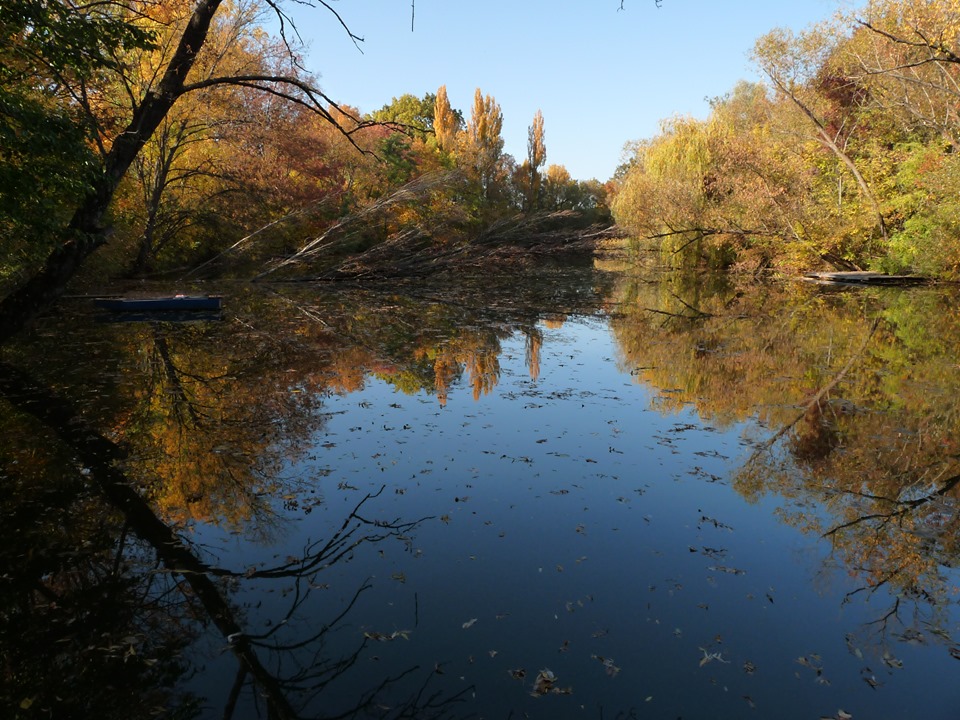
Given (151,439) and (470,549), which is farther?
(151,439)

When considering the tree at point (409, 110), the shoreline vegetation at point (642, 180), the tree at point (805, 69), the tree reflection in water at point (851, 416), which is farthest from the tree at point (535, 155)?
the tree reflection in water at point (851, 416)

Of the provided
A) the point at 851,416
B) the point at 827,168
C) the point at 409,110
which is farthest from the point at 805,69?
the point at 409,110

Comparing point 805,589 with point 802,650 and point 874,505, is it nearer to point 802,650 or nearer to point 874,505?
point 802,650

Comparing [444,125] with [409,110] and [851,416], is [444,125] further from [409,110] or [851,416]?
[851,416]

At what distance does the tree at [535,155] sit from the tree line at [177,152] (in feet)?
6.82

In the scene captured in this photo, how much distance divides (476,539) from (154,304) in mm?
12835

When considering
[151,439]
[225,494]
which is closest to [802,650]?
[225,494]

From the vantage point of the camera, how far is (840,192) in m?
24.6

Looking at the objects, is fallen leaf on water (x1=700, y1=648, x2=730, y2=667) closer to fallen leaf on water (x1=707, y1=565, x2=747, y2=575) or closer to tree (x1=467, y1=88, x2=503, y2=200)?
fallen leaf on water (x1=707, y1=565, x2=747, y2=575)

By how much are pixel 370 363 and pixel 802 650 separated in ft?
26.8

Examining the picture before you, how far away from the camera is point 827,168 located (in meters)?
26.3

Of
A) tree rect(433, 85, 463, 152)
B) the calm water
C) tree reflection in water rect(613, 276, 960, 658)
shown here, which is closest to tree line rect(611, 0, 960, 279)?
tree reflection in water rect(613, 276, 960, 658)

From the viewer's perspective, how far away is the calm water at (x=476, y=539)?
3.17m

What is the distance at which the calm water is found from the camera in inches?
125
